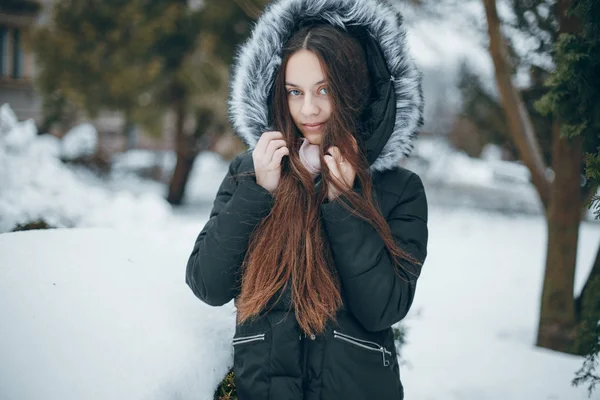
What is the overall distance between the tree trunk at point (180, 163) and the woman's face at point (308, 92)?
25.6ft

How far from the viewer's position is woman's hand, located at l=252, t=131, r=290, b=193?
1.59 meters

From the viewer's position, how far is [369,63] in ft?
6.13

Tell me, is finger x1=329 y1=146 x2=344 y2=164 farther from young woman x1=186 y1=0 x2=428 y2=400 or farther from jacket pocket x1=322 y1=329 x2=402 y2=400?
jacket pocket x1=322 y1=329 x2=402 y2=400

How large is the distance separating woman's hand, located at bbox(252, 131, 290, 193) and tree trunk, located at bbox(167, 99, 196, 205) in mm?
7959

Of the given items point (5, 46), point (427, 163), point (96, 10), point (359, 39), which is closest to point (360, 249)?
point (359, 39)

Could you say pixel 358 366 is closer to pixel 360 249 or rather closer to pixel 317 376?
pixel 317 376

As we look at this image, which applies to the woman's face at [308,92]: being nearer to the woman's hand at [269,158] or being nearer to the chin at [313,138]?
the chin at [313,138]

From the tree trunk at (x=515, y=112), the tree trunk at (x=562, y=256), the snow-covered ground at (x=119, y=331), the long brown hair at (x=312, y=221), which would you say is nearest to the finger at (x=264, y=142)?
the long brown hair at (x=312, y=221)

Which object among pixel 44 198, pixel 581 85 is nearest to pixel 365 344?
pixel 581 85

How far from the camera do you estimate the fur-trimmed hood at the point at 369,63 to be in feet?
5.98

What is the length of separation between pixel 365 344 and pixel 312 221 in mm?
435

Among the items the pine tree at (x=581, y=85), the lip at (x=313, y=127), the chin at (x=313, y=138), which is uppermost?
the pine tree at (x=581, y=85)

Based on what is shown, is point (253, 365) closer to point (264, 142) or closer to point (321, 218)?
point (321, 218)

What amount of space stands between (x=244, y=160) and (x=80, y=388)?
0.91 metres
